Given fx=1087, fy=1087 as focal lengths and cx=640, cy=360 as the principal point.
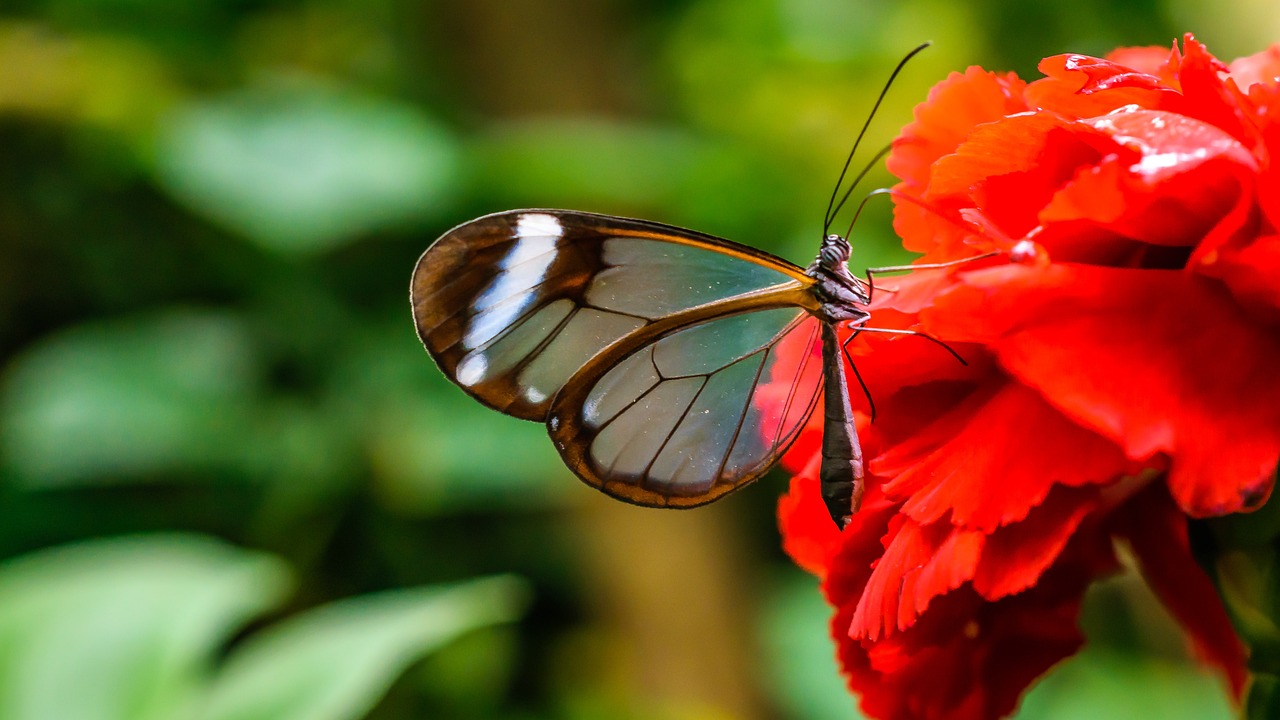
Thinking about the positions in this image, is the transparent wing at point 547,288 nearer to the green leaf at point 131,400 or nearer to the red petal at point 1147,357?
the red petal at point 1147,357

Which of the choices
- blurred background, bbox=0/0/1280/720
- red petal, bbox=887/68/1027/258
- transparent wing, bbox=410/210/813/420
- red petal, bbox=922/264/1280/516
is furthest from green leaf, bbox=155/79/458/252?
red petal, bbox=922/264/1280/516

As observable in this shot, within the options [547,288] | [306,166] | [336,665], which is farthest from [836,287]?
[306,166]

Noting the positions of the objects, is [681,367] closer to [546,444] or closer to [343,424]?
[546,444]

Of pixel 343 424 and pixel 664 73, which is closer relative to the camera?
pixel 343 424

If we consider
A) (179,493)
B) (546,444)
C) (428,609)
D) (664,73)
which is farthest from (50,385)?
(664,73)

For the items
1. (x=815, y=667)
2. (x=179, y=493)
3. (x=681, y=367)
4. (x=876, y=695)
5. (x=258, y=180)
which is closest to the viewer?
(x=876, y=695)

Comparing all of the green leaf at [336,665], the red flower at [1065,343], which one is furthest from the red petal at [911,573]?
the green leaf at [336,665]

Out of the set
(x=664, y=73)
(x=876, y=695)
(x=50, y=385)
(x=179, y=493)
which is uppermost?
(x=876, y=695)
